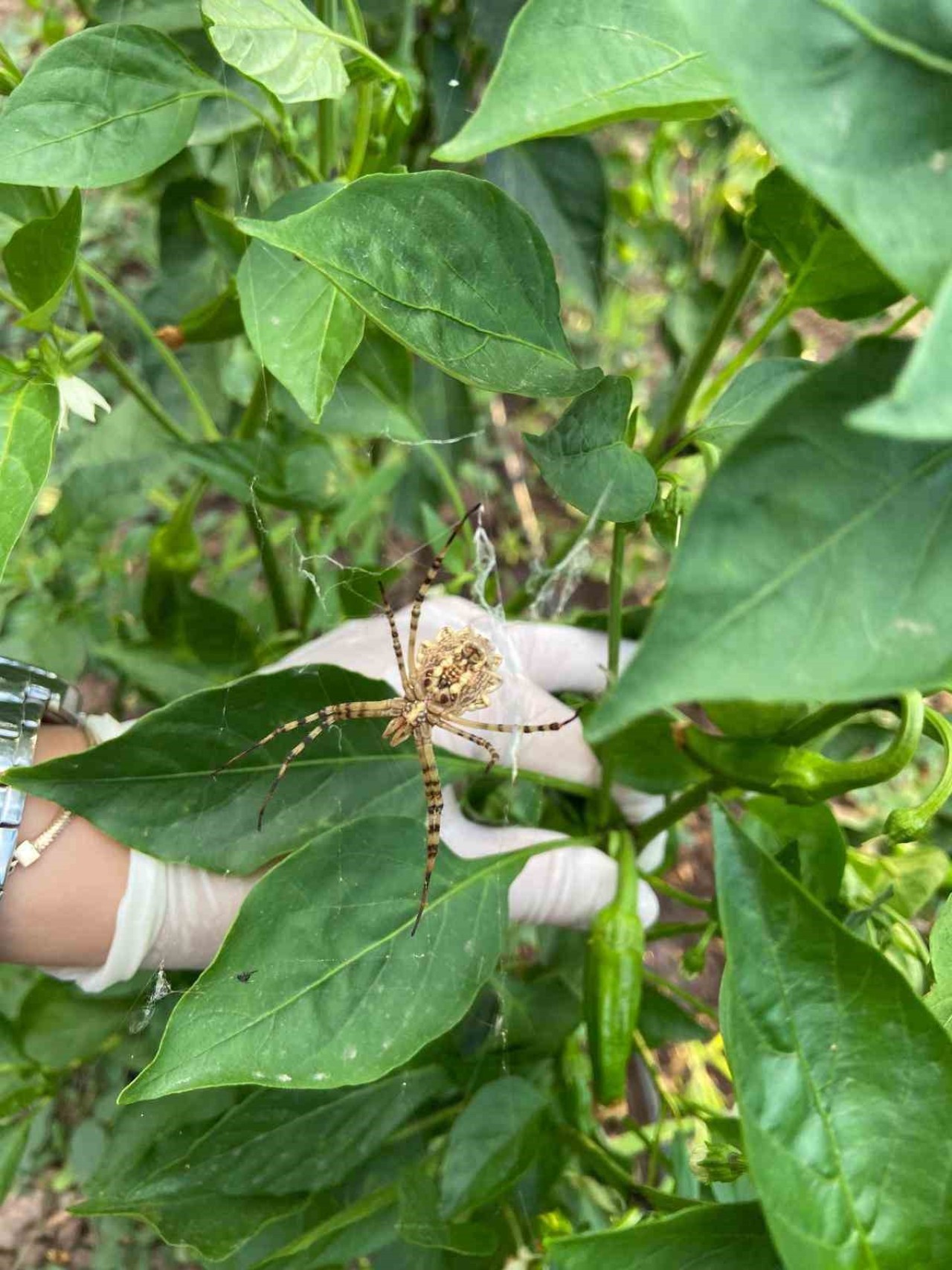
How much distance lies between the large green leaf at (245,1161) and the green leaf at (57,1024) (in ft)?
0.35

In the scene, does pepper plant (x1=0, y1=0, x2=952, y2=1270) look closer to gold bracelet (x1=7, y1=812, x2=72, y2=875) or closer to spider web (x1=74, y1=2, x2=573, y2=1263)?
spider web (x1=74, y1=2, x2=573, y2=1263)

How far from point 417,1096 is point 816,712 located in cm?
53

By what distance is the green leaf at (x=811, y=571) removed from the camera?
0.26 metres

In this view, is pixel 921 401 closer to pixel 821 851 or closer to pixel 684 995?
pixel 821 851

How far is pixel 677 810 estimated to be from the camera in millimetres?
748

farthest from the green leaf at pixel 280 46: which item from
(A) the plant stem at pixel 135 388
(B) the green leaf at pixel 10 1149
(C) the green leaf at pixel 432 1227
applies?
(B) the green leaf at pixel 10 1149

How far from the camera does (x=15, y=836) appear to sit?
721 millimetres

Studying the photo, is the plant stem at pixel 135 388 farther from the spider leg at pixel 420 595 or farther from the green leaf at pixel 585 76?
the green leaf at pixel 585 76

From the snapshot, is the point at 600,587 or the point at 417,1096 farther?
the point at 600,587

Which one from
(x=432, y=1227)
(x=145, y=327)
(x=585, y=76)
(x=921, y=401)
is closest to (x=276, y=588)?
(x=145, y=327)

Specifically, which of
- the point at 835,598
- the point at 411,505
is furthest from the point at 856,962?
the point at 411,505

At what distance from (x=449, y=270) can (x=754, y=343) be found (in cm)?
34

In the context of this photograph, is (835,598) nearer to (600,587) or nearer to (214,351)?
(214,351)

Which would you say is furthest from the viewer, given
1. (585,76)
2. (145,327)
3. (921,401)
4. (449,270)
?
(145,327)
